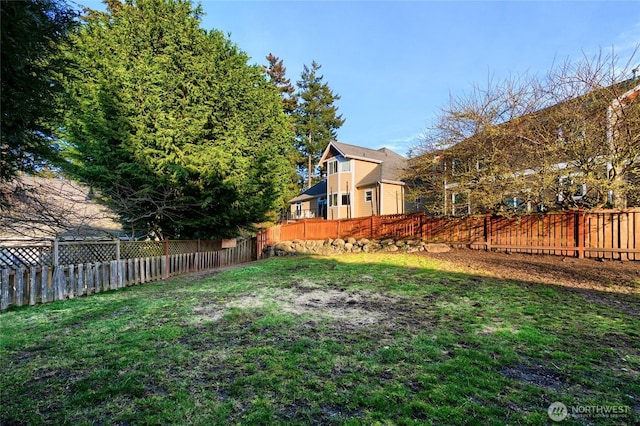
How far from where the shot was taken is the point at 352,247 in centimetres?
1478

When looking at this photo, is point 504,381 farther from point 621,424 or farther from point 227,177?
point 227,177

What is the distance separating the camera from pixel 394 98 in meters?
15.9

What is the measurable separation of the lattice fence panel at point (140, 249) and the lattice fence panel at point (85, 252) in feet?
1.70

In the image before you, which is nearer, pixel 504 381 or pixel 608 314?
pixel 504 381

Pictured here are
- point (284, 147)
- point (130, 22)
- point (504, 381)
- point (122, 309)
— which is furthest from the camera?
point (284, 147)

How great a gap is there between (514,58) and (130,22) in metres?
13.9

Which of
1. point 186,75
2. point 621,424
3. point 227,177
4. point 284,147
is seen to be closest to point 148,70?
point 186,75

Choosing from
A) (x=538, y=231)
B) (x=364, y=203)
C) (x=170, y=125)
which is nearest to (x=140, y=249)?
(x=170, y=125)

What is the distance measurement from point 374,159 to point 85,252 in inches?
875

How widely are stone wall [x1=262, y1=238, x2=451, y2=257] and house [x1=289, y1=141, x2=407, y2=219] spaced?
891 centimetres

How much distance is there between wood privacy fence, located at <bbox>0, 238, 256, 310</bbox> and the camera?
6023 mm

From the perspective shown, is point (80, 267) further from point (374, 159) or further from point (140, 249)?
point (374, 159)

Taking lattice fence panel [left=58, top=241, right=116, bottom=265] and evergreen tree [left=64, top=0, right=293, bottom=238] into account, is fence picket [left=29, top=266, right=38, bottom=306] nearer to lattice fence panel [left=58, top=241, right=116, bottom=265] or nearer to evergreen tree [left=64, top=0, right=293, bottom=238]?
lattice fence panel [left=58, top=241, right=116, bottom=265]

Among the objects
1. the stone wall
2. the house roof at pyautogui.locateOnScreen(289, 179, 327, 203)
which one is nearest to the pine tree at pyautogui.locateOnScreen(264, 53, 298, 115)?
the house roof at pyautogui.locateOnScreen(289, 179, 327, 203)
